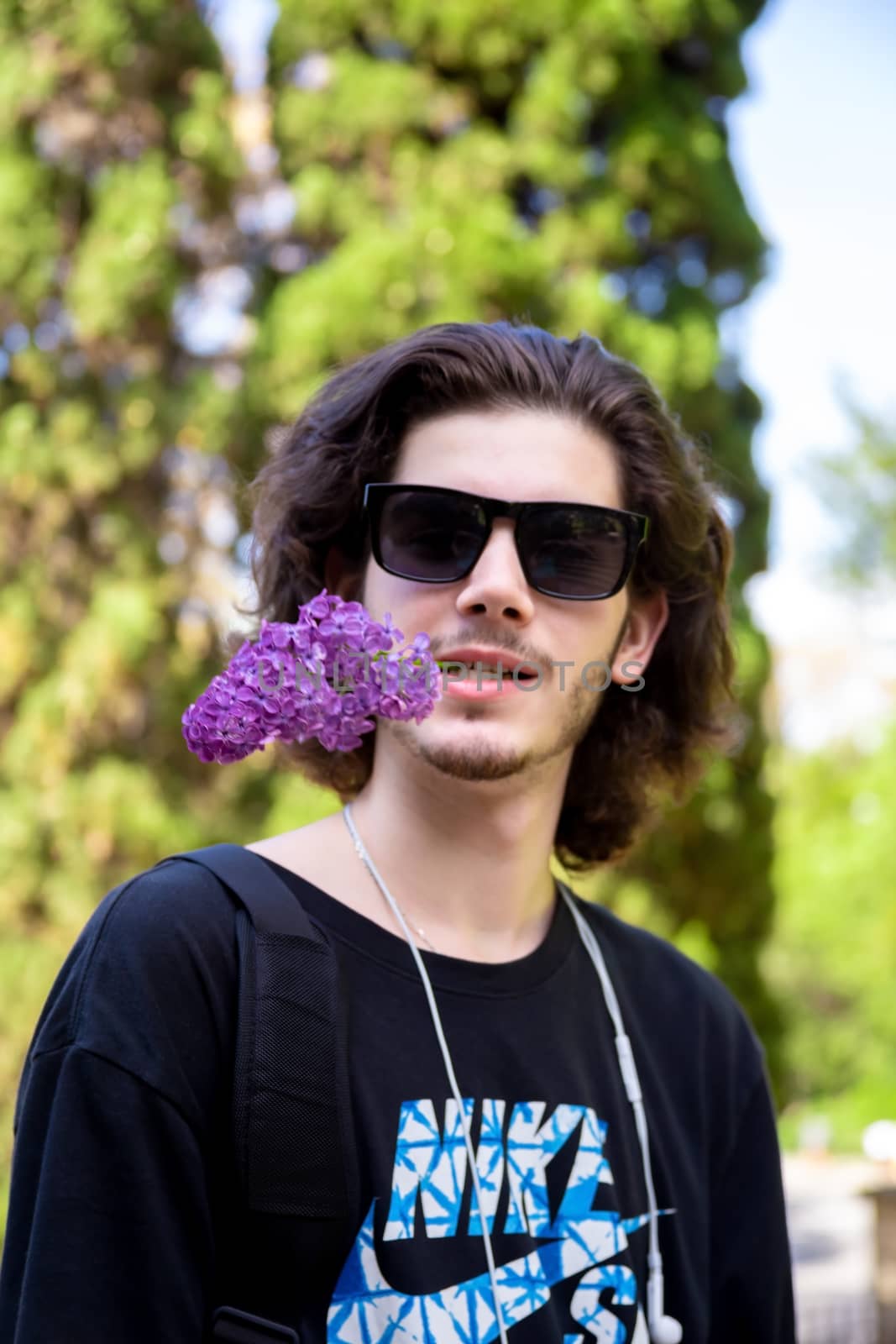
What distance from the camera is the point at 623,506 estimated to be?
2.23m

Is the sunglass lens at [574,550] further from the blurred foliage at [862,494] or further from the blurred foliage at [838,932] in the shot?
the blurred foliage at [862,494]

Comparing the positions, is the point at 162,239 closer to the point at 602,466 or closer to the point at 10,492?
the point at 10,492

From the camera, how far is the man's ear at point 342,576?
2.23m

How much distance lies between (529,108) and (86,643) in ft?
13.0

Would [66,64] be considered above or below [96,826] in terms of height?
above

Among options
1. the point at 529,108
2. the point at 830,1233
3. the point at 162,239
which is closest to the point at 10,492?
the point at 162,239

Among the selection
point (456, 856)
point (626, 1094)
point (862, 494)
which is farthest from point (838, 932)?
point (456, 856)

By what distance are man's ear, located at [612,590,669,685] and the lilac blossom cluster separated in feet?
2.83

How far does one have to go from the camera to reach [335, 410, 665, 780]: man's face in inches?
73.4

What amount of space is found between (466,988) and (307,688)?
22.5 inches

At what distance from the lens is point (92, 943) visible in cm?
150

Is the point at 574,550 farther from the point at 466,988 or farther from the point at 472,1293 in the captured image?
the point at 472,1293
